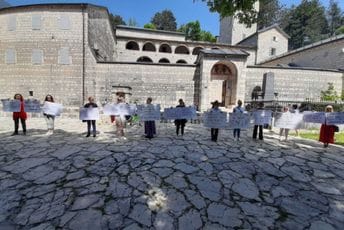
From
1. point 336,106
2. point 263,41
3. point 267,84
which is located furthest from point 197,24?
point 336,106

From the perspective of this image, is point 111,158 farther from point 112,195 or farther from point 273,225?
point 273,225

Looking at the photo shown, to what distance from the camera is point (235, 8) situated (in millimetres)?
7344

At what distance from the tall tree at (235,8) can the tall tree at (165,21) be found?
6864cm

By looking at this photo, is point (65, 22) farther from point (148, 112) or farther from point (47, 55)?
point (148, 112)

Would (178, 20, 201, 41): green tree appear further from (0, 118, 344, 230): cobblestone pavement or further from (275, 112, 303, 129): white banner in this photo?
(0, 118, 344, 230): cobblestone pavement

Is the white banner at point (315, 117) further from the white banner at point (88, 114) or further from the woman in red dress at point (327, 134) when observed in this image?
the white banner at point (88, 114)

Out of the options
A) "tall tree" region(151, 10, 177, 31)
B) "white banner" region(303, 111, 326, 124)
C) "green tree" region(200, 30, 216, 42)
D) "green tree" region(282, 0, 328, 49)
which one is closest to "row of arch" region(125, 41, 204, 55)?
"green tree" region(200, 30, 216, 42)

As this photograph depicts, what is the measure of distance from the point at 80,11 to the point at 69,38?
2.82 meters

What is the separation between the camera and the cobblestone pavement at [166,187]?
12.5 ft

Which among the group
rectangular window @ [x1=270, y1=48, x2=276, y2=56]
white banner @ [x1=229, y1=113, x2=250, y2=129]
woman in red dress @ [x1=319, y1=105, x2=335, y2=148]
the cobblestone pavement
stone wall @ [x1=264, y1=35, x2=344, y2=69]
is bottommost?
the cobblestone pavement

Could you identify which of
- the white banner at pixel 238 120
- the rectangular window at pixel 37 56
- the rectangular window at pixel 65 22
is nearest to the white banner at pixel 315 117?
the white banner at pixel 238 120

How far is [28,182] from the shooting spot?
195 inches

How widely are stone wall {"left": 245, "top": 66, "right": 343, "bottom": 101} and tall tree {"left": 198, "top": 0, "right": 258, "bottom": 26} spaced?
15.9 meters

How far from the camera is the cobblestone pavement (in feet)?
12.5
